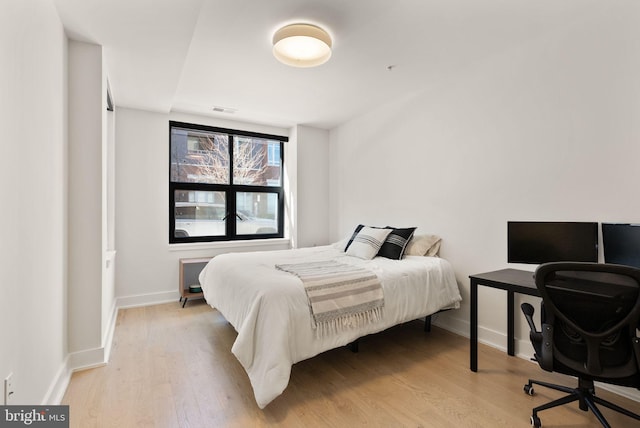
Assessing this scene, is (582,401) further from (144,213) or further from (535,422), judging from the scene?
(144,213)

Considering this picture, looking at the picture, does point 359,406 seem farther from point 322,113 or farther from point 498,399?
point 322,113

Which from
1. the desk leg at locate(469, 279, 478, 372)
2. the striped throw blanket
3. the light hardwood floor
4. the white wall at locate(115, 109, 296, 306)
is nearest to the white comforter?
the striped throw blanket

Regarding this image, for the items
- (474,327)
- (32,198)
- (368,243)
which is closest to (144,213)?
(32,198)

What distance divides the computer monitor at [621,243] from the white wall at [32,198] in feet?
10.4

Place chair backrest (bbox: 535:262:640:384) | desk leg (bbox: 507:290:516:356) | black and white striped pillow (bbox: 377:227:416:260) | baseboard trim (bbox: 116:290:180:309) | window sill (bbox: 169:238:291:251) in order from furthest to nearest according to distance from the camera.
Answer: window sill (bbox: 169:238:291:251) → baseboard trim (bbox: 116:290:180:309) → black and white striped pillow (bbox: 377:227:416:260) → desk leg (bbox: 507:290:516:356) → chair backrest (bbox: 535:262:640:384)

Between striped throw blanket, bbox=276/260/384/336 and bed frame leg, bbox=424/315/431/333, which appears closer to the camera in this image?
striped throw blanket, bbox=276/260/384/336

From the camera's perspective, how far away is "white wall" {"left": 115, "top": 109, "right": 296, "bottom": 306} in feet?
12.2

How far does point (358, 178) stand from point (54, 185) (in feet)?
10.7

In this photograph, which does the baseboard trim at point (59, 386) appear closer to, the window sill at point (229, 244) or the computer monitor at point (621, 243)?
the window sill at point (229, 244)

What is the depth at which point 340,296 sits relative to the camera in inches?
85.9

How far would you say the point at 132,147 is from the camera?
3.78m

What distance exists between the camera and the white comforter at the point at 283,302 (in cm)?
184

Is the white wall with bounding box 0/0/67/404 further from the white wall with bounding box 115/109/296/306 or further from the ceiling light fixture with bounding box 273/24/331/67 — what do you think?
the white wall with bounding box 115/109/296/306

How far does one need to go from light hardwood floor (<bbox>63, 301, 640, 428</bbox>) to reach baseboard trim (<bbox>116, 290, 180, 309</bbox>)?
3.32ft
